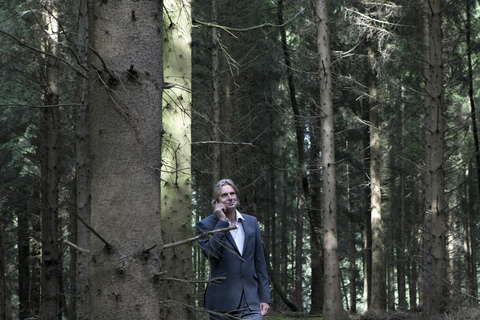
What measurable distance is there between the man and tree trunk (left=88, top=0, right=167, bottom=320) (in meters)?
1.36

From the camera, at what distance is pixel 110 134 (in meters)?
2.73

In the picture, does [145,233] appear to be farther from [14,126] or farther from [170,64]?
[14,126]

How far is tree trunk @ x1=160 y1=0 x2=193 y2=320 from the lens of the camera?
5495 mm

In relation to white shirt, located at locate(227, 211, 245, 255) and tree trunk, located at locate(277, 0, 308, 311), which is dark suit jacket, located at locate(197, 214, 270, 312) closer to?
white shirt, located at locate(227, 211, 245, 255)

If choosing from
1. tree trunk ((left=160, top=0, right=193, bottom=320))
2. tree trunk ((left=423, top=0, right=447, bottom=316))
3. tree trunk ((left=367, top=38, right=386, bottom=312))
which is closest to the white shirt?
tree trunk ((left=160, top=0, right=193, bottom=320))

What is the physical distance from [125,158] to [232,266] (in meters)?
1.85

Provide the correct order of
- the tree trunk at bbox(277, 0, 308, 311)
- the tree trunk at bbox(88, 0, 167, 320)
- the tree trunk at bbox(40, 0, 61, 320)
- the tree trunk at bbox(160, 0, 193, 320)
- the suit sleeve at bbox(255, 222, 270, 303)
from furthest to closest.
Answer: the tree trunk at bbox(277, 0, 308, 311)
the tree trunk at bbox(40, 0, 61, 320)
the tree trunk at bbox(160, 0, 193, 320)
the suit sleeve at bbox(255, 222, 270, 303)
the tree trunk at bbox(88, 0, 167, 320)

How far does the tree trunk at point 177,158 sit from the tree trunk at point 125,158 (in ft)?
8.53

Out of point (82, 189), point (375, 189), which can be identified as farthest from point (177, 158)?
point (375, 189)

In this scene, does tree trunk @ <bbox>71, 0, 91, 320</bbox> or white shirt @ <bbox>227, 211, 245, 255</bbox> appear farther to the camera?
tree trunk @ <bbox>71, 0, 91, 320</bbox>

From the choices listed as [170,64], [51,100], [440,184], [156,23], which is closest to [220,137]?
[51,100]

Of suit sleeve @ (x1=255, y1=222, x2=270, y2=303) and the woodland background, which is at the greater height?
the woodland background

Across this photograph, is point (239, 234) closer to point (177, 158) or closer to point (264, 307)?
point (264, 307)

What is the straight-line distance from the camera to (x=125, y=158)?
2709mm
